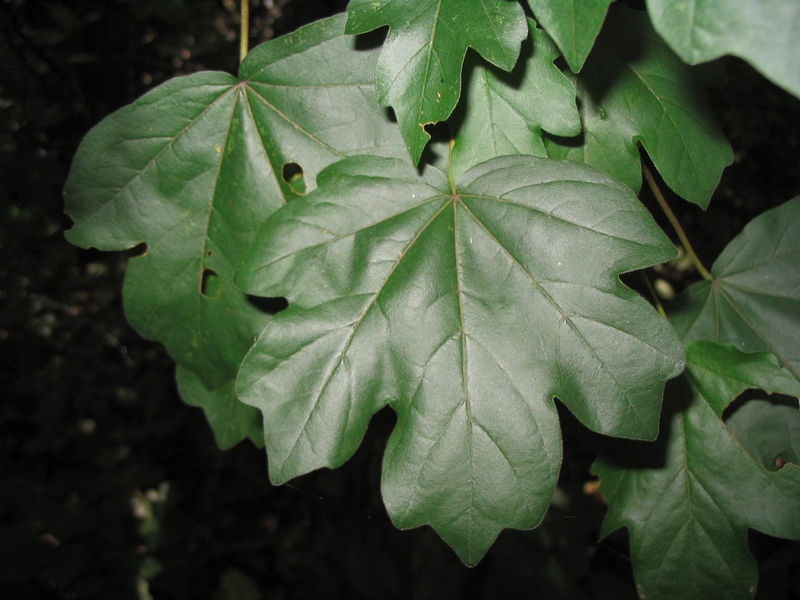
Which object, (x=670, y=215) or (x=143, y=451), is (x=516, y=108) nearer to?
(x=670, y=215)

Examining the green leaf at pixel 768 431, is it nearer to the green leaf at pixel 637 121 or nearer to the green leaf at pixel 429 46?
the green leaf at pixel 637 121

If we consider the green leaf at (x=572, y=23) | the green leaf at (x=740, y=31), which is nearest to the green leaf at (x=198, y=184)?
the green leaf at (x=572, y=23)

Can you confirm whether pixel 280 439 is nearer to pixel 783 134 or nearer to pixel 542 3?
pixel 542 3

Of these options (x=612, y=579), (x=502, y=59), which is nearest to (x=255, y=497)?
(x=612, y=579)

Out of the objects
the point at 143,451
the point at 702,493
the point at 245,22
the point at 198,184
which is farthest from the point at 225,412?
the point at 143,451

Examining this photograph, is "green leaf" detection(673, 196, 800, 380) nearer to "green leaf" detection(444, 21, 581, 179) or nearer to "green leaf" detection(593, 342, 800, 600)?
"green leaf" detection(593, 342, 800, 600)

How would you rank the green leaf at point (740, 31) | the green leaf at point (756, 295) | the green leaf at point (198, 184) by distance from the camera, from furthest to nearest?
the green leaf at point (756, 295) < the green leaf at point (198, 184) < the green leaf at point (740, 31)

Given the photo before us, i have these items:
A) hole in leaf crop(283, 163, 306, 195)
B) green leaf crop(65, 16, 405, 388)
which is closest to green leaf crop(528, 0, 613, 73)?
green leaf crop(65, 16, 405, 388)
